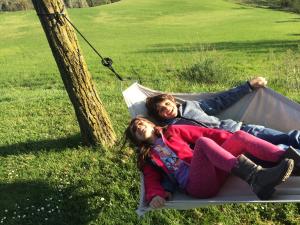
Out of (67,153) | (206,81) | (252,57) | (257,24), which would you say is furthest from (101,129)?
(257,24)

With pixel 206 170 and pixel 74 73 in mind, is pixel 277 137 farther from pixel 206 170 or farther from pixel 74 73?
pixel 74 73

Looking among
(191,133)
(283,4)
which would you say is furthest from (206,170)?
(283,4)

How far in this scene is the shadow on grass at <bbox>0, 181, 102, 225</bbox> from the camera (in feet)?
14.9

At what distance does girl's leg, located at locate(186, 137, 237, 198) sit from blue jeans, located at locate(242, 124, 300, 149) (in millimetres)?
601

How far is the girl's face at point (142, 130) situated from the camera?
13.8 feet

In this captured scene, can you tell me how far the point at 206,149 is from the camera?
3691 millimetres

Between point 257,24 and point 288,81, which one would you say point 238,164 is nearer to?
point 288,81

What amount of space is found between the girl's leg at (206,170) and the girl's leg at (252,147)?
0.20 meters

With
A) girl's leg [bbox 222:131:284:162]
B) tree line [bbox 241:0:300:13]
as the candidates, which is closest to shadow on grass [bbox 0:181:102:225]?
girl's leg [bbox 222:131:284:162]

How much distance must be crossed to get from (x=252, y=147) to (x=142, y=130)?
968 millimetres

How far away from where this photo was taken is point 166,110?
4.61 metres

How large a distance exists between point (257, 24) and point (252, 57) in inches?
700

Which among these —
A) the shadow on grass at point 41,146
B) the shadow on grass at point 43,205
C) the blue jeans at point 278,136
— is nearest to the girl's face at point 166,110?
the blue jeans at point 278,136

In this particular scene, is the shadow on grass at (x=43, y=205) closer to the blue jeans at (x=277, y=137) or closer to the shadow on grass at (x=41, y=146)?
the shadow on grass at (x=41, y=146)
